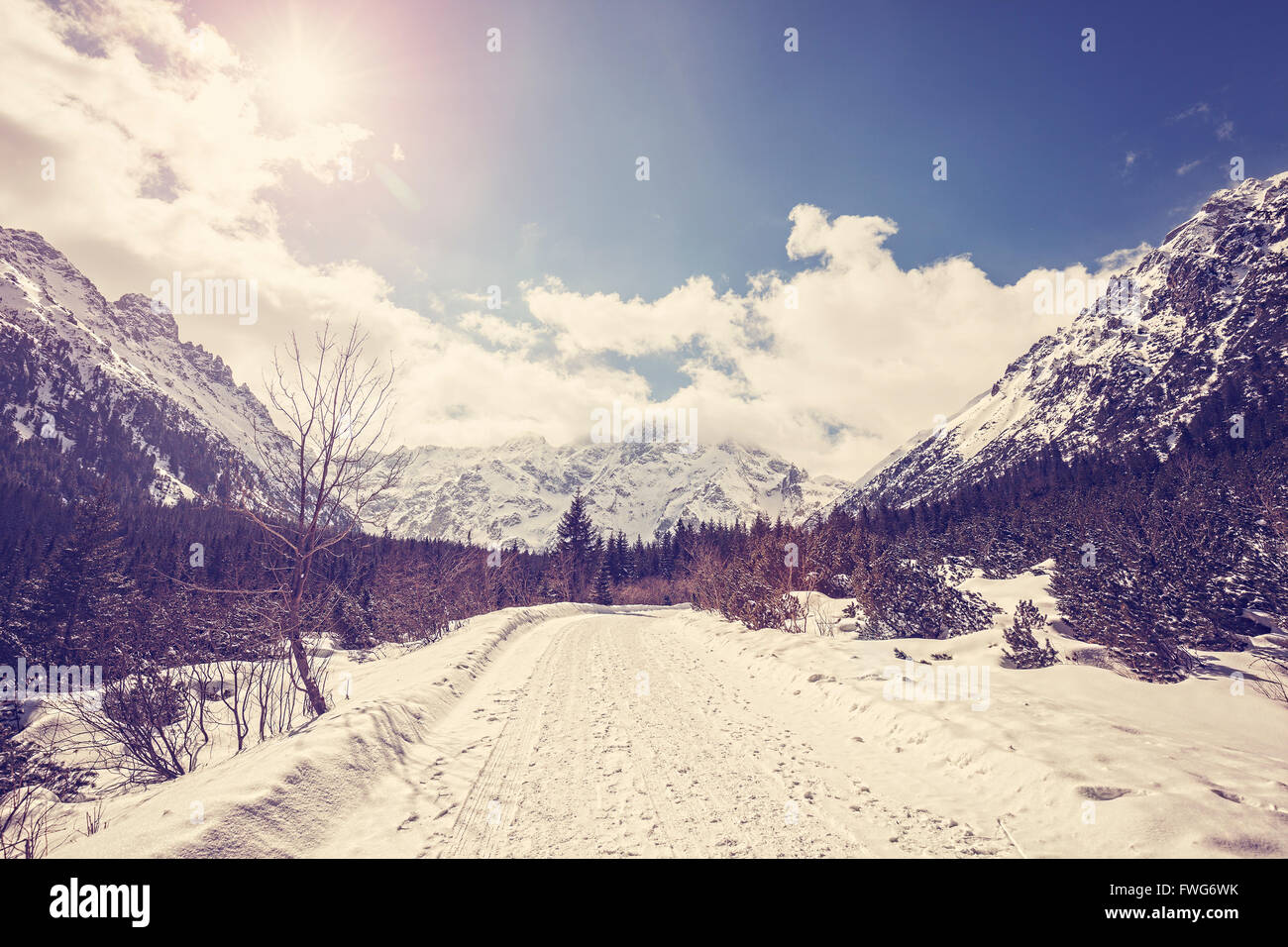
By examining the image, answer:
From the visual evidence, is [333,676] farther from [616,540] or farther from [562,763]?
[616,540]

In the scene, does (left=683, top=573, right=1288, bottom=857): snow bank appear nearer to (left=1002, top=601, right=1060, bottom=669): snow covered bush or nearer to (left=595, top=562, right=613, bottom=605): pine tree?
(left=1002, top=601, right=1060, bottom=669): snow covered bush

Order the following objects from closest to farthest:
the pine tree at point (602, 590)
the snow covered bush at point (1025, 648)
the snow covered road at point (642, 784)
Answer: the snow covered road at point (642, 784) < the snow covered bush at point (1025, 648) < the pine tree at point (602, 590)

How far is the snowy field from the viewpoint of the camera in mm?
4062

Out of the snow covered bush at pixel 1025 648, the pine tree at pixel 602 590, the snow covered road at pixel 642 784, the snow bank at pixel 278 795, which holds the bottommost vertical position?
the pine tree at pixel 602 590

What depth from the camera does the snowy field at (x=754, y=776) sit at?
4062mm

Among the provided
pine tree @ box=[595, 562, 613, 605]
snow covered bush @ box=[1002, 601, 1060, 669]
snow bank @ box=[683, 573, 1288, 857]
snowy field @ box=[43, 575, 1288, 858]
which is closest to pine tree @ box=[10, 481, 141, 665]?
pine tree @ box=[595, 562, 613, 605]

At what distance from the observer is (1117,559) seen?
15.9m

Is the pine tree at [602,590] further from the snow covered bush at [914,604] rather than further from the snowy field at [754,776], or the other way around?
the snowy field at [754,776]

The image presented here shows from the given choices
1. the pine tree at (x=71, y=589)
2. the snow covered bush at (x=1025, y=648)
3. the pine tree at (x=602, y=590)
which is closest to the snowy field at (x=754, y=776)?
the snow covered bush at (x=1025, y=648)

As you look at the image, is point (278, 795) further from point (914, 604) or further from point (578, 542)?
point (578, 542)

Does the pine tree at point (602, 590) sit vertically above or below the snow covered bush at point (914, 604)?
below
